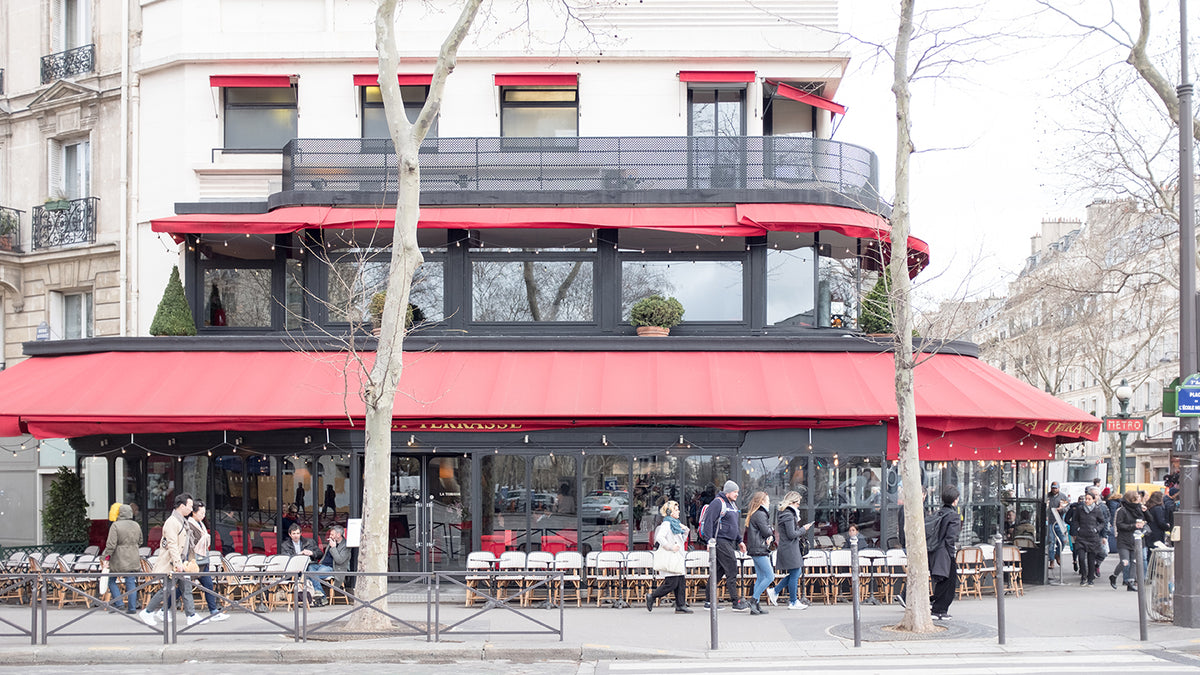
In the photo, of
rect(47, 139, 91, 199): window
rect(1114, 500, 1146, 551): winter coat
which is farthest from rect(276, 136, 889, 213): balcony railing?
rect(1114, 500, 1146, 551): winter coat

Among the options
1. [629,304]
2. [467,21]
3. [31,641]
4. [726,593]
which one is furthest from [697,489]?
[31,641]

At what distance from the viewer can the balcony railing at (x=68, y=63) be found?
71.6 ft

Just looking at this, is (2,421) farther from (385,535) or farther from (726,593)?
(726,593)

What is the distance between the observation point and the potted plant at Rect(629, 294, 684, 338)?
1800cm

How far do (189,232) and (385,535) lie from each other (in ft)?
26.4

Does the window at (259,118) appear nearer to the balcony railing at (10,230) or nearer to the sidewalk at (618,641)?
the balcony railing at (10,230)

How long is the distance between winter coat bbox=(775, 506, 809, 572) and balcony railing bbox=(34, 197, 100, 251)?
15205 mm

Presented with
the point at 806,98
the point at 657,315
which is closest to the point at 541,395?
the point at 657,315

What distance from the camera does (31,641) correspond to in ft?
41.0

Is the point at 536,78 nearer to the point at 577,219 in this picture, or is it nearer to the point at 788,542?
the point at 577,219

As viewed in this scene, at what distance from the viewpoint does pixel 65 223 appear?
71.2 ft

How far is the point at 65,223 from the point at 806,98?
1534cm

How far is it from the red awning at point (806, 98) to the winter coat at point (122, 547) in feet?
43.5

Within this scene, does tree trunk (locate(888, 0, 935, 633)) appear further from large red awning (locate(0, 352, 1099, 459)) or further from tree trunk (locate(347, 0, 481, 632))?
tree trunk (locate(347, 0, 481, 632))
